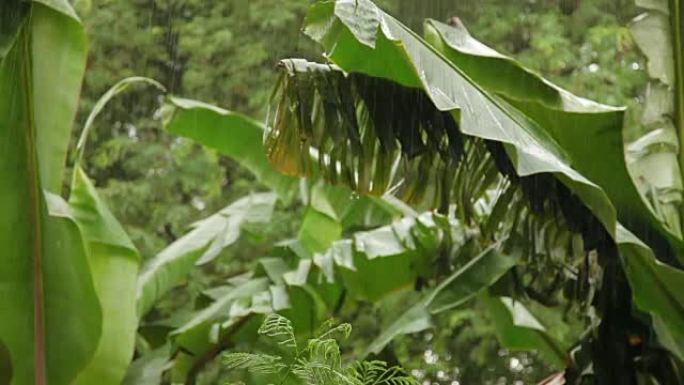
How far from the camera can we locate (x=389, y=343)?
3943mm

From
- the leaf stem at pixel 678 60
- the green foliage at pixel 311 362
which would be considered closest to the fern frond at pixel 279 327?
the green foliage at pixel 311 362

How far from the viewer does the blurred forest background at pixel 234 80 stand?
6.50 m

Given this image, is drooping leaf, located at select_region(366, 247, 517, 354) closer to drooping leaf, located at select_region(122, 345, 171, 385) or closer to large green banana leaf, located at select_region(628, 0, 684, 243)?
large green banana leaf, located at select_region(628, 0, 684, 243)

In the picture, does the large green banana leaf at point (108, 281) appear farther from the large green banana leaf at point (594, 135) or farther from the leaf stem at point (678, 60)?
the leaf stem at point (678, 60)

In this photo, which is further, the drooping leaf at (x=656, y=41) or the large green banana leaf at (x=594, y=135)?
the drooping leaf at (x=656, y=41)

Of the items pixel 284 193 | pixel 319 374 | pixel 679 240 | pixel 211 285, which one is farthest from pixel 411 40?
pixel 211 285

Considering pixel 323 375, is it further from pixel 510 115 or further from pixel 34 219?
pixel 34 219

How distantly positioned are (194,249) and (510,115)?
1785 mm

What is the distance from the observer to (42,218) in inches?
135

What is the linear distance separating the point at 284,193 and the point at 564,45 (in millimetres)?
2250

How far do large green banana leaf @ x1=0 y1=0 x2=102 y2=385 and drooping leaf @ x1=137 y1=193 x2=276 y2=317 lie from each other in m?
0.83

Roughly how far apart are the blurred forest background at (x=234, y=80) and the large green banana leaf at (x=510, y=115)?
3043 mm

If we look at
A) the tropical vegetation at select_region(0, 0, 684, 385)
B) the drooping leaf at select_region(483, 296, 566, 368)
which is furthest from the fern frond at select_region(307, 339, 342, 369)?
the drooping leaf at select_region(483, 296, 566, 368)

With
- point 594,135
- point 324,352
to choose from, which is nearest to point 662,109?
point 594,135
